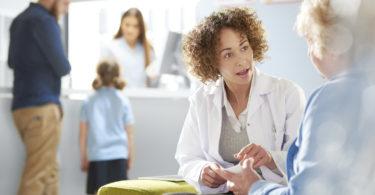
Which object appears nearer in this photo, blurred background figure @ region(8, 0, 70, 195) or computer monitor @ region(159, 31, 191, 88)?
blurred background figure @ region(8, 0, 70, 195)

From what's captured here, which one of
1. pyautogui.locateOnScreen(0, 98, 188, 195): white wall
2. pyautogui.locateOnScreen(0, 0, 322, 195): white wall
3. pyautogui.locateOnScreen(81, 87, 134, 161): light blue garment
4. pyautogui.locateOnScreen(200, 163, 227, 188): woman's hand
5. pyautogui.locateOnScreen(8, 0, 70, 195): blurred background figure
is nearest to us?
pyautogui.locateOnScreen(200, 163, 227, 188): woman's hand

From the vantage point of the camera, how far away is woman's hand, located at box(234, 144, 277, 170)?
5.52 ft

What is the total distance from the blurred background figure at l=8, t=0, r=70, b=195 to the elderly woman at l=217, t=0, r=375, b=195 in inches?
113

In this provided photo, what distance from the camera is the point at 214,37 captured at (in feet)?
6.59

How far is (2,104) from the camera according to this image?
13.0 feet

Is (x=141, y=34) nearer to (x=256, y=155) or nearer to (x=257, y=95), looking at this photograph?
(x=257, y=95)

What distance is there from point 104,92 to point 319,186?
10.9 ft

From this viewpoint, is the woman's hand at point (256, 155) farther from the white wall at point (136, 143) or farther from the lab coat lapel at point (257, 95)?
the white wall at point (136, 143)

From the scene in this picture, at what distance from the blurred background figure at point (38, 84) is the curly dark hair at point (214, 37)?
187 cm

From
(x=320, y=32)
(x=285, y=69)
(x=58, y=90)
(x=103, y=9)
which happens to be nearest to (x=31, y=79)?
(x=58, y=90)

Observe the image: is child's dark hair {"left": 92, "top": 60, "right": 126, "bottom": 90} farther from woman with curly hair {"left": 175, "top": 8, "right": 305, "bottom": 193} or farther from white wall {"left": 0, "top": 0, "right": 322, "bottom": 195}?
woman with curly hair {"left": 175, "top": 8, "right": 305, "bottom": 193}

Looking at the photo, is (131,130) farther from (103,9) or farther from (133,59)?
(103,9)

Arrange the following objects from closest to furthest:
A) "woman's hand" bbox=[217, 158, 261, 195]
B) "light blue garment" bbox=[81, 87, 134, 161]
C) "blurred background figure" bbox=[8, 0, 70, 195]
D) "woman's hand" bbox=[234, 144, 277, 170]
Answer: "woman's hand" bbox=[217, 158, 261, 195]
"woman's hand" bbox=[234, 144, 277, 170]
"blurred background figure" bbox=[8, 0, 70, 195]
"light blue garment" bbox=[81, 87, 134, 161]

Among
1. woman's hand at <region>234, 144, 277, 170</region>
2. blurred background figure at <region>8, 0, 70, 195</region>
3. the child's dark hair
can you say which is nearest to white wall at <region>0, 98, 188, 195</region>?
blurred background figure at <region>8, 0, 70, 195</region>
